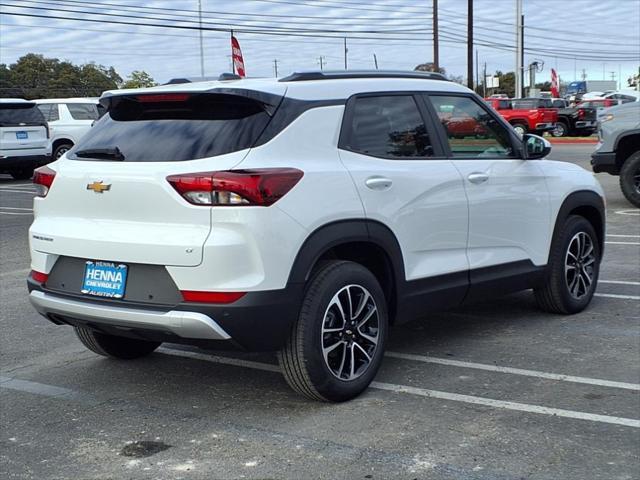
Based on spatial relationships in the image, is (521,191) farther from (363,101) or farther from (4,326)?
(4,326)

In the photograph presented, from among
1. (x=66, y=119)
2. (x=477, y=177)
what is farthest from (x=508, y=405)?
(x=66, y=119)

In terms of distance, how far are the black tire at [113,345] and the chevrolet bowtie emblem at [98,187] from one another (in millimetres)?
1163

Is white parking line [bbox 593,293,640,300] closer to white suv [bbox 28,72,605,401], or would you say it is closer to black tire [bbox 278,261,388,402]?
white suv [bbox 28,72,605,401]

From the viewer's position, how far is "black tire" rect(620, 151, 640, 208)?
42.2ft

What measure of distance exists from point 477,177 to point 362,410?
182 cm

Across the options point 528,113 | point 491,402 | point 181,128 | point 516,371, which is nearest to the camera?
point 181,128

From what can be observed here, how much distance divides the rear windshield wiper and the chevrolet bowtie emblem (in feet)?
0.56

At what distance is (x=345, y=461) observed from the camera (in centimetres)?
386

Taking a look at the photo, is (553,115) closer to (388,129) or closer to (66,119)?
(66,119)

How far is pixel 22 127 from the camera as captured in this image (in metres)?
19.5

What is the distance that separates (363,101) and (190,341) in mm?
1730

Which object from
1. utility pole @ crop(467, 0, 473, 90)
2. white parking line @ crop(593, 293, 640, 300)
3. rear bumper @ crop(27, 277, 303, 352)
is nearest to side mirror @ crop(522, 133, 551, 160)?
white parking line @ crop(593, 293, 640, 300)

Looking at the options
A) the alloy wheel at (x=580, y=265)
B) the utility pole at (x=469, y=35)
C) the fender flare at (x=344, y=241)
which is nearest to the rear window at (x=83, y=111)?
the alloy wheel at (x=580, y=265)

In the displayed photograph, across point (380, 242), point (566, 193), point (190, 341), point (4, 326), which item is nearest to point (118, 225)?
point (190, 341)
